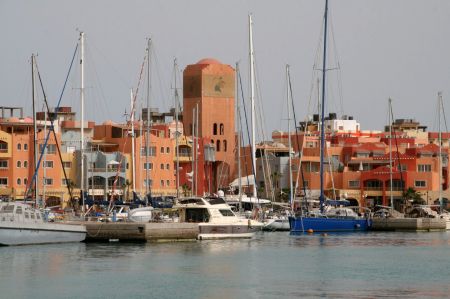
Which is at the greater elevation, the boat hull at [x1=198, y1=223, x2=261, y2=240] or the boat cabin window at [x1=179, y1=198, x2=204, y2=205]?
the boat cabin window at [x1=179, y1=198, x2=204, y2=205]

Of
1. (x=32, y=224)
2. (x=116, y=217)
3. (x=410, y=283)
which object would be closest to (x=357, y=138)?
(x=116, y=217)

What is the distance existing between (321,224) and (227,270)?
30.1 metres

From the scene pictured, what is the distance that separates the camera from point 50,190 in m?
108

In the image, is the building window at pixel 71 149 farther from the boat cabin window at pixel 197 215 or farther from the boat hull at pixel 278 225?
the boat cabin window at pixel 197 215

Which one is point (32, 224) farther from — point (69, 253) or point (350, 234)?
point (350, 234)

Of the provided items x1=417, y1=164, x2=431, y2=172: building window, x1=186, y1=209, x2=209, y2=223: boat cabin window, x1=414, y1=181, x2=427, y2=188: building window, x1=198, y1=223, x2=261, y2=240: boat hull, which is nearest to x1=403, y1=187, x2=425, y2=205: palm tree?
x1=414, y1=181, x2=427, y2=188: building window

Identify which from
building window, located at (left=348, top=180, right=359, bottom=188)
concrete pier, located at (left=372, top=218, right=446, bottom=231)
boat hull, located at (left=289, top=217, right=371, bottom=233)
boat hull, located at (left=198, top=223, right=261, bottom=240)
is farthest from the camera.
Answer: building window, located at (left=348, top=180, right=359, bottom=188)

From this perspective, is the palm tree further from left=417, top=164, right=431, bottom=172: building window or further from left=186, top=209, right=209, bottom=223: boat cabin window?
left=186, top=209, right=209, bottom=223: boat cabin window

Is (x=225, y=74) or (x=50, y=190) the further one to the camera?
(x=225, y=74)

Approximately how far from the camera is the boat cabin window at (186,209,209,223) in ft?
231

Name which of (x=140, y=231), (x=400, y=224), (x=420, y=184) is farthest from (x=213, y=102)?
(x=140, y=231)

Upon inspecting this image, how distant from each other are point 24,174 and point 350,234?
32.9 metres

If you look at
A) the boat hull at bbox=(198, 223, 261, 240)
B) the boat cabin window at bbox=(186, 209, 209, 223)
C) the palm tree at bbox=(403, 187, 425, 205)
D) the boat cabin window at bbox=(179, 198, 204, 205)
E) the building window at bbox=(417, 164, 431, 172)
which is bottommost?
the boat hull at bbox=(198, 223, 261, 240)

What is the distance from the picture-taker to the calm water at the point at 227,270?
48688 mm
